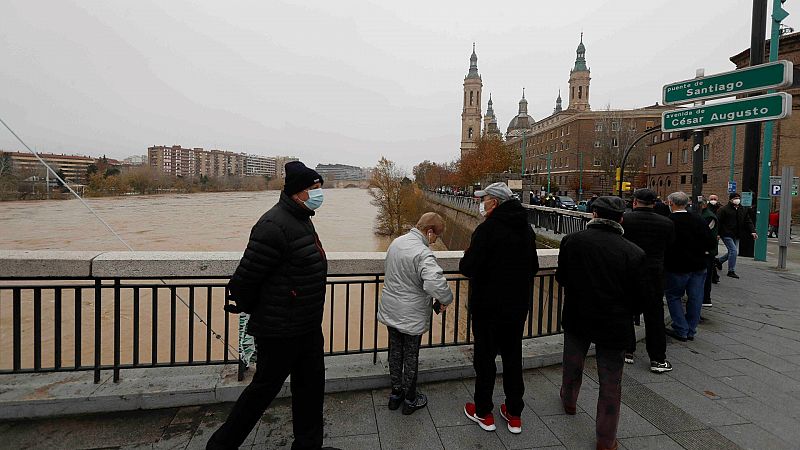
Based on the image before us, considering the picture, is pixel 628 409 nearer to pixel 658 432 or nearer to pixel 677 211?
pixel 658 432

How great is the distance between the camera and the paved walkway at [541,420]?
279cm

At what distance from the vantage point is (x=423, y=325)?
3088 millimetres

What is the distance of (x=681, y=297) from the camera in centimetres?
479

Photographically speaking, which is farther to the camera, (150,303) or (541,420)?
(150,303)

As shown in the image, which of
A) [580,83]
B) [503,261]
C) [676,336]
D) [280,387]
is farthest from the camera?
[580,83]

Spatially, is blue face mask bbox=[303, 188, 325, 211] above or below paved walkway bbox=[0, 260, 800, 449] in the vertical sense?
above

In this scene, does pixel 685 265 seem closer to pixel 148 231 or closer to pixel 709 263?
pixel 709 263

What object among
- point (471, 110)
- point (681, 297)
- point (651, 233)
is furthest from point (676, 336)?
point (471, 110)

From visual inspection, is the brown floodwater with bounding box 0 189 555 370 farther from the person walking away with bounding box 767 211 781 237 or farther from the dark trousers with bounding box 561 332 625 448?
the person walking away with bounding box 767 211 781 237

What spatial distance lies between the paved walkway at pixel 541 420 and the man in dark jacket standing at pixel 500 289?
0.90ft

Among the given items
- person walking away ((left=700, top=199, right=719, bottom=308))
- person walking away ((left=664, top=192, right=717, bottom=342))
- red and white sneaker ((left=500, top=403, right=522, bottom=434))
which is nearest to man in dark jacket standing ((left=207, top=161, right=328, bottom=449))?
red and white sneaker ((left=500, top=403, right=522, bottom=434))

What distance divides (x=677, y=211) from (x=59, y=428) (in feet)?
19.7

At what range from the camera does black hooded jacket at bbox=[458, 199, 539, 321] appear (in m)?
2.83

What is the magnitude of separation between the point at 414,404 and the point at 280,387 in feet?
3.55
